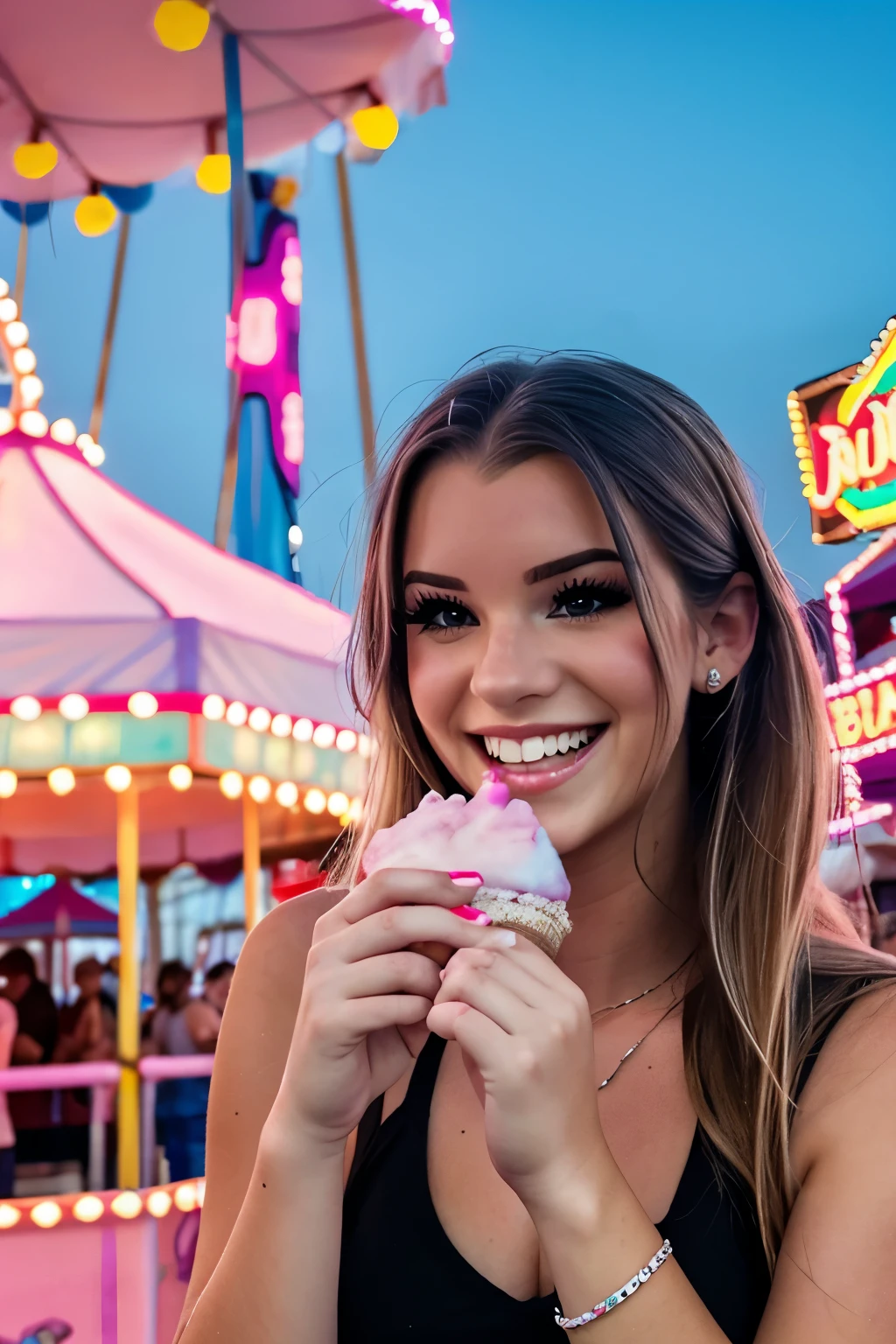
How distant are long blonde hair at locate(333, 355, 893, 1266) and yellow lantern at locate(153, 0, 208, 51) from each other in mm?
8802

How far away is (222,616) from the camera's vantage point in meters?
6.17

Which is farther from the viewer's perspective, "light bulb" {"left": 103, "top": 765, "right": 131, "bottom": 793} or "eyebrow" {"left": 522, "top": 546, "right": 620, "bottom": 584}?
"light bulb" {"left": 103, "top": 765, "right": 131, "bottom": 793}

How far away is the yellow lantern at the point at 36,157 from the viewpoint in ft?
34.1

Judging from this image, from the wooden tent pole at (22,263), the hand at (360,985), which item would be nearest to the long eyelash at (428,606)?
the hand at (360,985)

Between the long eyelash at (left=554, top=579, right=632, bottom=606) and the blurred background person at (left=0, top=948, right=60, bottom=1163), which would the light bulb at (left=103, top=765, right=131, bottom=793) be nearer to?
the blurred background person at (left=0, top=948, right=60, bottom=1163)

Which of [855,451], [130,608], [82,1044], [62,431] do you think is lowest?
[82,1044]

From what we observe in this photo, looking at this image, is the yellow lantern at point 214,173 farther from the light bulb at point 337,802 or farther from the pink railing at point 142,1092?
the pink railing at point 142,1092

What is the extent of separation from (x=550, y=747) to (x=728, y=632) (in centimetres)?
39

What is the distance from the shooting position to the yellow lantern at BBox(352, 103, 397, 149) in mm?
10305

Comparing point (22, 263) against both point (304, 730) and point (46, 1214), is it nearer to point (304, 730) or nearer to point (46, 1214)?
point (304, 730)

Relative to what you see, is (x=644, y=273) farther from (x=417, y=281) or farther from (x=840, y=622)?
(x=840, y=622)

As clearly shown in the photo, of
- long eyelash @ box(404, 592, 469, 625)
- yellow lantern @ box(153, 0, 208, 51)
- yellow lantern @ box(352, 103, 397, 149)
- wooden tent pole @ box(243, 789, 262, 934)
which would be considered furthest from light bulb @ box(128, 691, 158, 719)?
yellow lantern @ box(352, 103, 397, 149)

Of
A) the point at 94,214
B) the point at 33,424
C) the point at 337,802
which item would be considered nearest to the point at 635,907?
the point at 337,802

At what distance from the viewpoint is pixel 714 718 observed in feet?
5.98
